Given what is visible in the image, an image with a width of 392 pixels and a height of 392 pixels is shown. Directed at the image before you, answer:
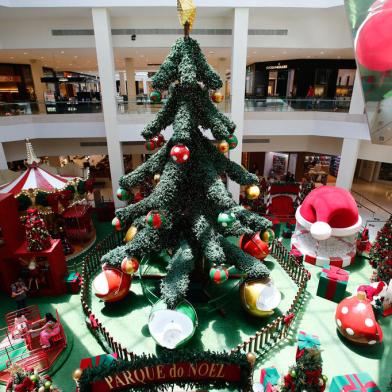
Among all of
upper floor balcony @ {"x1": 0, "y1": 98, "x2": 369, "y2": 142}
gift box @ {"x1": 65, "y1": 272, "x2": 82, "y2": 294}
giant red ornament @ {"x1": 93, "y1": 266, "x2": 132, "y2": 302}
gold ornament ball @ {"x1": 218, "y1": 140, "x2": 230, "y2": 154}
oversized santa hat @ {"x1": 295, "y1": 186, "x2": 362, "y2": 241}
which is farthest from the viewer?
upper floor balcony @ {"x1": 0, "y1": 98, "x2": 369, "y2": 142}

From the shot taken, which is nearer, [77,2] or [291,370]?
[291,370]

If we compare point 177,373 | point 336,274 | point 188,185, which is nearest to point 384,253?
point 336,274

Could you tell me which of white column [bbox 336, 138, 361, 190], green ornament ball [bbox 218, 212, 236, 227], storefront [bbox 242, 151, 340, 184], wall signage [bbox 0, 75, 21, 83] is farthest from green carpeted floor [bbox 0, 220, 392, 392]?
wall signage [bbox 0, 75, 21, 83]

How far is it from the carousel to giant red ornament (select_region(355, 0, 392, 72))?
9343 mm

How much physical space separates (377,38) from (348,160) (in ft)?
36.8

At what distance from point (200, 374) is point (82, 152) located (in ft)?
45.0

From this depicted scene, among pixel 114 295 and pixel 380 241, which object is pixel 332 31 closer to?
pixel 380 241

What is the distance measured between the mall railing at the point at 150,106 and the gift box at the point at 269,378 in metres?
10.8

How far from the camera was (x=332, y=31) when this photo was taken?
13.7 meters

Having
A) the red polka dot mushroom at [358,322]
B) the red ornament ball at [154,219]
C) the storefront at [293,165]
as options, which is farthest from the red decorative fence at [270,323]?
the storefront at [293,165]

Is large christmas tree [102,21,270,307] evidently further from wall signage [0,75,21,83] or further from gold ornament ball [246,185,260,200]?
wall signage [0,75,21,83]

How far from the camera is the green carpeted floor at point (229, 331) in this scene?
21.7 feet

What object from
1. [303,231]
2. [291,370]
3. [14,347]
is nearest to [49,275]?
[14,347]

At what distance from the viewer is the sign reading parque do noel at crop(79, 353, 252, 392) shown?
525 centimetres
